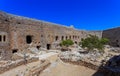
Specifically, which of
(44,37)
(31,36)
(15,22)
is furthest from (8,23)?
(44,37)

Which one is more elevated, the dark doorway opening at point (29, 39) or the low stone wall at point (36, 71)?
the dark doorway opening at point (29, 39)

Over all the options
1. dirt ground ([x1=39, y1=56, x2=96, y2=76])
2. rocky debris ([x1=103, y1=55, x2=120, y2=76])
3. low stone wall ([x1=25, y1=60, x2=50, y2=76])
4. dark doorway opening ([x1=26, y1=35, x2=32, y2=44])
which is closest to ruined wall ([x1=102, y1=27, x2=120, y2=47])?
dark doorway opening ([x1=26, y1=35, x2=32, y2=44])

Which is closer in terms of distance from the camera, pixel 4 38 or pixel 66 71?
pixel 66 71

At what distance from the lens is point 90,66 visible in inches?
473

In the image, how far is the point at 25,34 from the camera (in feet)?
70.4

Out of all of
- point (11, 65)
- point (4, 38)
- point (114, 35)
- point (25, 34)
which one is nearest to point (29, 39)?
point (25, 34)

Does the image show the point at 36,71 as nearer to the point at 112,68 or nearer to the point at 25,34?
the point at 112,68

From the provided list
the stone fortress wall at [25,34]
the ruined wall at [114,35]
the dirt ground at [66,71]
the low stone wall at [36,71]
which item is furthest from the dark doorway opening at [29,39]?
the ruined wall at [114,35]

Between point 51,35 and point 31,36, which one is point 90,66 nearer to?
point 31,36

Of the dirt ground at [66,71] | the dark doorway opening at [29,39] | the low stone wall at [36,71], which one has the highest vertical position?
the dark doorway opening at [29,39]

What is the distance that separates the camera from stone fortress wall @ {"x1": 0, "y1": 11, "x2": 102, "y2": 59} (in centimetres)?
1867

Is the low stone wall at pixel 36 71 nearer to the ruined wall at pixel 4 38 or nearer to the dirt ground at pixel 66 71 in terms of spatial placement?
the dirt ground at pixel 66 71

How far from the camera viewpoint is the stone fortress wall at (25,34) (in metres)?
18.7

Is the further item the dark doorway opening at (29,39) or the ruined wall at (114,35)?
the ruined wall at (114,35)
